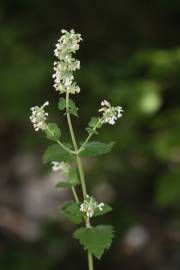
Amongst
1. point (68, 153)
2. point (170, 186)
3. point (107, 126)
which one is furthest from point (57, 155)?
point (107, 126)

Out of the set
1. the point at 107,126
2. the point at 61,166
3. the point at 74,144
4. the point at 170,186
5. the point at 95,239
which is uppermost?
the point at 107,126

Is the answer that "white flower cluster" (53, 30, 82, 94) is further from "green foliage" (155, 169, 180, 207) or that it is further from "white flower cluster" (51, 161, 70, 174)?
"green foliage" (155, 169, 180, 207)

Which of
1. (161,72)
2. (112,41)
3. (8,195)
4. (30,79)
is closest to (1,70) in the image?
(30,79)

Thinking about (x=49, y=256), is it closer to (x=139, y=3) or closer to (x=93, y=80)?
(x=93, y=80)

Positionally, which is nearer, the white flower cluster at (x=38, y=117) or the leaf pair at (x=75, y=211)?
the white flower cluster at (x=38, y=117)

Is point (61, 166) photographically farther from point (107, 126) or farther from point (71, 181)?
point (107, 126)

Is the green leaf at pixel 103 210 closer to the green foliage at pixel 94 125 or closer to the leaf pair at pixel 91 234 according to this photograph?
the leaf pair at pixel 91 234

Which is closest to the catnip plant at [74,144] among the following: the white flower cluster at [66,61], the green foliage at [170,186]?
the white flower cluster at [66,61]

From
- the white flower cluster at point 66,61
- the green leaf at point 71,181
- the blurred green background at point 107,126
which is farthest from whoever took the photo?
the blurred green background at point 107,126

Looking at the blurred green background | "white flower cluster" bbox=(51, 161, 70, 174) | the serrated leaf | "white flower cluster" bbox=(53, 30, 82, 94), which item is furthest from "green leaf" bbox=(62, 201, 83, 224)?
the blurred green background
